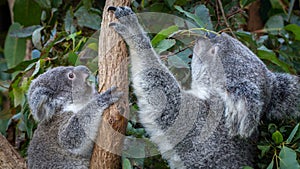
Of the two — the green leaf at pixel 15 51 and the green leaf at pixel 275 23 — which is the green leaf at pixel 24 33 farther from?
the green leaf at pixel 275 23

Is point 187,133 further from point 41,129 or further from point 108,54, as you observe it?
point 41,129

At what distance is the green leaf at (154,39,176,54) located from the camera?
356 cm

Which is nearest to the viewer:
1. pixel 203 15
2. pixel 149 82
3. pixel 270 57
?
pixel 149 82

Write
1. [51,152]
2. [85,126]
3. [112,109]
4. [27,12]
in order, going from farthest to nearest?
[27,12] → [51,152] → [85,126] → [112,109]

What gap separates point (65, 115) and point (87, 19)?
139 centimetres

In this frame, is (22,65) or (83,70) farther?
(22,65)

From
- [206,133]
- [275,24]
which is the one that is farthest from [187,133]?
[275,24]

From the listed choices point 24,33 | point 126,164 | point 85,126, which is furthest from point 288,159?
point 24,33

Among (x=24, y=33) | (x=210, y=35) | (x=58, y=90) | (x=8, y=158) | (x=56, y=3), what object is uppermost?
(x=56, y=3)

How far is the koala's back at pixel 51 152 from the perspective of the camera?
3377 mm

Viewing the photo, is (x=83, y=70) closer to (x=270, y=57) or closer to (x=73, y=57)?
(x=73, y=57)

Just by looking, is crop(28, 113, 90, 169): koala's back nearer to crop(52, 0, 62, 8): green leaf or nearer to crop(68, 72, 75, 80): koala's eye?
crop(68, 72, 75, 80): koala's eye

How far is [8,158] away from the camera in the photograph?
3.56m

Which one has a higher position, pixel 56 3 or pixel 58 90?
pixel 56 3
